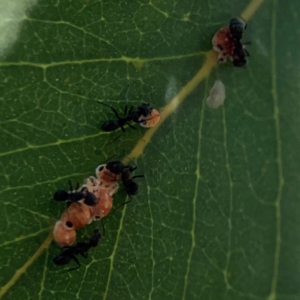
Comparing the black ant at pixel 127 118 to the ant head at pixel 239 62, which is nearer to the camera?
the black ant at pixel 127 118

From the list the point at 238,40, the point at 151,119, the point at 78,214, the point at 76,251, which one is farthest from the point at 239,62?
the point at 76,251

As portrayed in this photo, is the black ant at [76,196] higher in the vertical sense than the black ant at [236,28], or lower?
lower

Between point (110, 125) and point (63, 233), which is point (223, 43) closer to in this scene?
point (110, 125)

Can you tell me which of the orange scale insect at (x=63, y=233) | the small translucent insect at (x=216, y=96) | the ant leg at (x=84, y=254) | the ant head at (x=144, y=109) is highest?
the small translucent insect at (x=216, y=96)

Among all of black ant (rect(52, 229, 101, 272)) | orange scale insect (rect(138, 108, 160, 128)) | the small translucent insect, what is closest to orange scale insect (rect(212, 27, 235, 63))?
the small translucent insect

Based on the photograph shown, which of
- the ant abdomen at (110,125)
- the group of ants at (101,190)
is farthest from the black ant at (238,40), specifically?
the ant abdomen at (110,125)

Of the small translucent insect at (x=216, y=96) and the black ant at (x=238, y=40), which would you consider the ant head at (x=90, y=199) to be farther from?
the black ant at (x=238, y=40)

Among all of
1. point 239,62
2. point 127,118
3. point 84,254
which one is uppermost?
point 239,62

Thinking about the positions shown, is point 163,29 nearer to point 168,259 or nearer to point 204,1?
point 204,1
